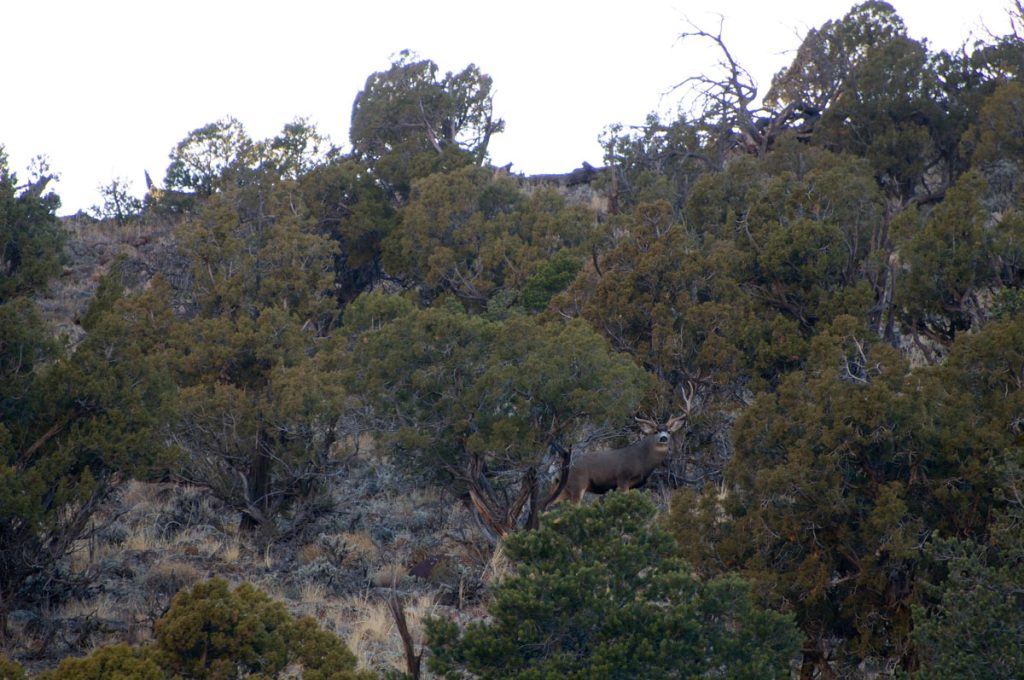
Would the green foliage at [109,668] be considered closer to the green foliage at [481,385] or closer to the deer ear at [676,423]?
the green foliage at [481,385]

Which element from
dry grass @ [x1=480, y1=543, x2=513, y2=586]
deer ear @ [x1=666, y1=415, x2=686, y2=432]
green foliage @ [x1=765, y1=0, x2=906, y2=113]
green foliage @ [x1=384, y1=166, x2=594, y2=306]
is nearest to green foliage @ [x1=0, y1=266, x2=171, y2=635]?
dry grass @ [x1=480, y1=543, x2=513, y2=586]

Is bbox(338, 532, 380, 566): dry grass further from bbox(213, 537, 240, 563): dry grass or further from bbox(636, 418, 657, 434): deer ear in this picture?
bbox(636, 418, 657, 434): deer ear

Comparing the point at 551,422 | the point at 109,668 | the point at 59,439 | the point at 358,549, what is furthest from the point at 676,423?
the point at 109,668

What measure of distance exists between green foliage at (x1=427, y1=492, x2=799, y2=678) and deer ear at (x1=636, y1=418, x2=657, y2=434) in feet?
21.4

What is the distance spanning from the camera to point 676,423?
14.3 meters

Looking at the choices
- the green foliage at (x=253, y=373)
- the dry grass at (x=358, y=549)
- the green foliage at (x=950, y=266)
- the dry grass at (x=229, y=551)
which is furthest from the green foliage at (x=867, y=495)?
the dry grass at (x=229, y=551)

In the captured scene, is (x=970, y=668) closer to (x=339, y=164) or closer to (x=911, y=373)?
(x=911, y=373)

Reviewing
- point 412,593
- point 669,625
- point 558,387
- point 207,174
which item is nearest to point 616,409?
point 558,387

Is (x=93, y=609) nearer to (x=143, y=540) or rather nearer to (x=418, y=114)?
(x=143, y=540)

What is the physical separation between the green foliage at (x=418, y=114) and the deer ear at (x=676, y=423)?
10009 millimetres

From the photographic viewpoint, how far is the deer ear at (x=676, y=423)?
14.3 m

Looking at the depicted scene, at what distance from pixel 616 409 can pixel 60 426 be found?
5237mm

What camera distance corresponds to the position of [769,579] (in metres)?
9.12

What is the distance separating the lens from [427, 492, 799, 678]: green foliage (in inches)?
282
